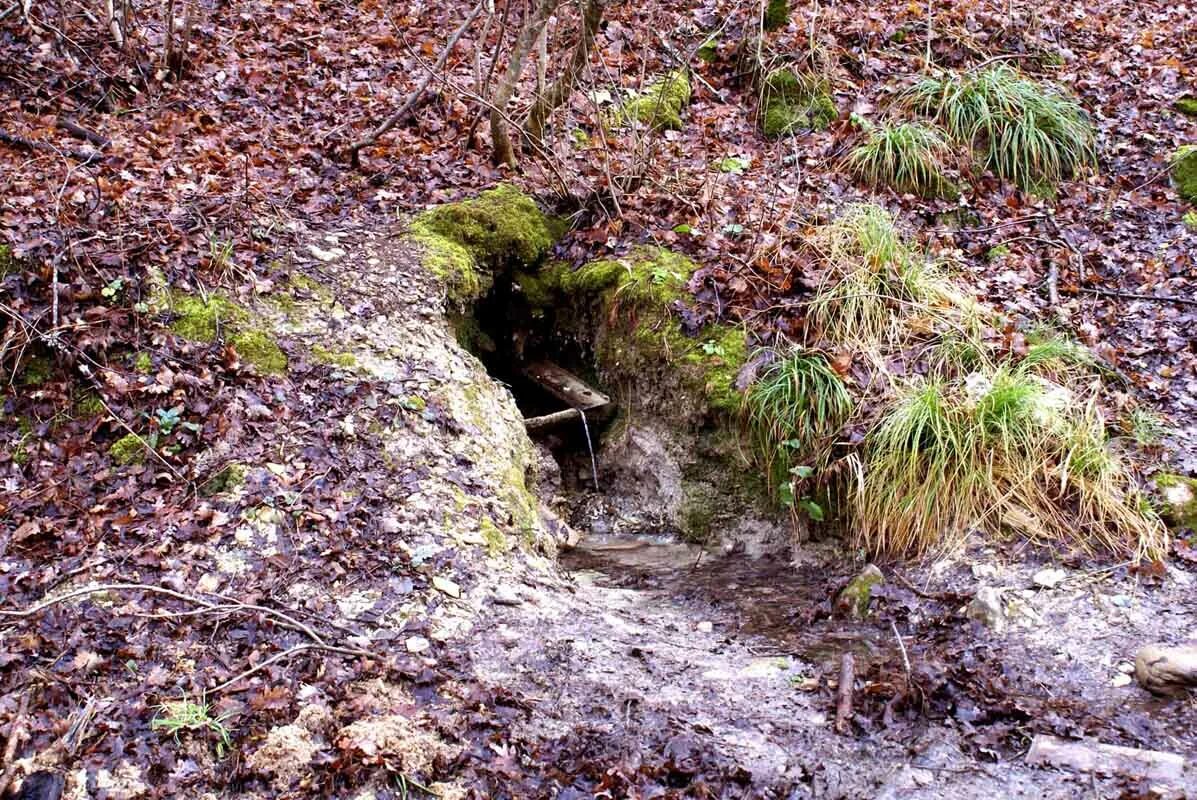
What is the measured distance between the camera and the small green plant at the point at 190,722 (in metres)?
2.84

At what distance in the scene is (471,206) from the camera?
595 cm

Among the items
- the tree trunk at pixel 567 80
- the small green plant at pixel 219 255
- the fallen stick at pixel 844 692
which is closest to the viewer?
the fallen stick at pixel 844 692

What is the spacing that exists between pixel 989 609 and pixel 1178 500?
48.6 inches

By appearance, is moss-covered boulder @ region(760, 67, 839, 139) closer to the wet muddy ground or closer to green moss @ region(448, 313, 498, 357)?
green moss @ region(448, 313, 498, 357)

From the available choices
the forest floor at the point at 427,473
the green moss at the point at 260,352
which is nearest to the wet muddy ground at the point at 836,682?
the forest floor at the point at 427,473

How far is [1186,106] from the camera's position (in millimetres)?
7352

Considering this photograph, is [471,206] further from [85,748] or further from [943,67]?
[943,67]

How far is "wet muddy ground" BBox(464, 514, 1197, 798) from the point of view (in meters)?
2.87

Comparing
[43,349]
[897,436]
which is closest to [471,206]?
[43,349]

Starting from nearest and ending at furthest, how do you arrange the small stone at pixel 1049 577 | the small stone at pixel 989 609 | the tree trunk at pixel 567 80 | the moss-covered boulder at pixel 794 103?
the small stone at pixel 989 609
the small stone at pixel 1049 577
the tree trunk at pixel 567 80
the moss-covered boulder at pixel 794 103

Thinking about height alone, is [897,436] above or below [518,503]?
above

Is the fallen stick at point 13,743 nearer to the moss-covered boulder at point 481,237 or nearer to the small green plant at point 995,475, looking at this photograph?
the moss-covered boulder at point 481,237

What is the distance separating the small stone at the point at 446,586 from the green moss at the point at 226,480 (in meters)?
1.07

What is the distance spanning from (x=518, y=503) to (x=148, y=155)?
3685mm
